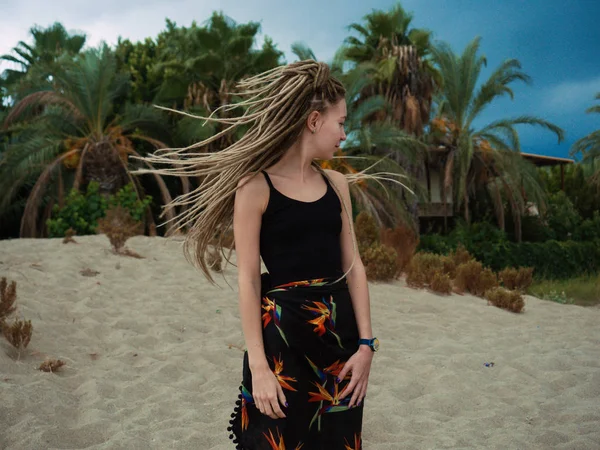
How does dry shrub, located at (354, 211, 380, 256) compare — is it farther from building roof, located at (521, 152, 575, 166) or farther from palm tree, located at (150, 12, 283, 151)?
building roof, located at (521, 152, 575, 166)

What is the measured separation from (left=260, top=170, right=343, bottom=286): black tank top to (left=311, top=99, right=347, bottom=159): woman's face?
205 mm

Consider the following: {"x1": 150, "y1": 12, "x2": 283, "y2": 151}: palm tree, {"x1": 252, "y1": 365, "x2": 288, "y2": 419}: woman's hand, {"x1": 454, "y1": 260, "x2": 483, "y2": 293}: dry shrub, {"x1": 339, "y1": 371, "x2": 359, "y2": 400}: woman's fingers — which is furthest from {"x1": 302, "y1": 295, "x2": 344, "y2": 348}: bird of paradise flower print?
{"x1": 150, "y1": 12, "x2": 283, "y2": 151}: palm tree

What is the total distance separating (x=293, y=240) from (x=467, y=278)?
29.3ft

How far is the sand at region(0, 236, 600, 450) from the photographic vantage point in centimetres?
464

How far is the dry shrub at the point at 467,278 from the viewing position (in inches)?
420

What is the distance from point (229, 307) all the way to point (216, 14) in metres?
12.8

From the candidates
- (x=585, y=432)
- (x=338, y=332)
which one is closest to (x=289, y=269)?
(x=338, y=332)

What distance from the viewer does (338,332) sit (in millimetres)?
2207

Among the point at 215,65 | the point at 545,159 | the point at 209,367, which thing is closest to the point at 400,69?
the point at 215,65

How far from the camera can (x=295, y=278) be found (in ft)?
7.23

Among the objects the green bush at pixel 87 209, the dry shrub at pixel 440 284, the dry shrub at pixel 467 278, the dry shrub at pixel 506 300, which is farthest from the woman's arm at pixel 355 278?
the green bush at pixel 87 209

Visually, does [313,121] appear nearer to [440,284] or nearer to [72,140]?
[440,284]

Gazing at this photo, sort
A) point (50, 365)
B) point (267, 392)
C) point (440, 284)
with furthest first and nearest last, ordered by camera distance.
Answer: point (440, 284) → point (50, 365) → point (267, 392)

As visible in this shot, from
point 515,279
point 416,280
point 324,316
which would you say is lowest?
point 515,279
